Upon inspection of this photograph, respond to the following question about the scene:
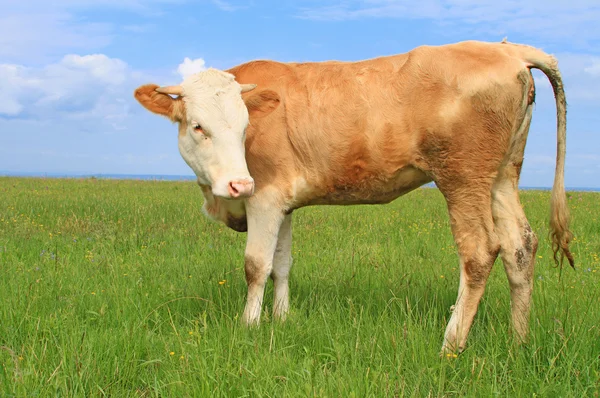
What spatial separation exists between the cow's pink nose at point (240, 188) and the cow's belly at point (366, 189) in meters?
0.74

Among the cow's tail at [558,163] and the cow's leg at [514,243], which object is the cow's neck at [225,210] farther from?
the cow's tail at [558,163]

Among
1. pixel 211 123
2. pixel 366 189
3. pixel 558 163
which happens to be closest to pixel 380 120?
pixel 366 189

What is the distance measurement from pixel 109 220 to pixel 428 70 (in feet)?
24.5

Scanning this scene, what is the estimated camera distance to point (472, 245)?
4.60 metres

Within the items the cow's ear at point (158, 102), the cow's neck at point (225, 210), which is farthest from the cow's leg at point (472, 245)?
the cow's ear at point (158, 102)

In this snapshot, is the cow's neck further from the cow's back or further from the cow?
the cow's back

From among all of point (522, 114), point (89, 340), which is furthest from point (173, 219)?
point (522, 114)

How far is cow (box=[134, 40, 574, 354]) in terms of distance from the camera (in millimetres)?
4566

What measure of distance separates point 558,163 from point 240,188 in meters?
2.91

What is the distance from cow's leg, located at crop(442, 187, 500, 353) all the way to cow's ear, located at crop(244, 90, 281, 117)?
1.76m

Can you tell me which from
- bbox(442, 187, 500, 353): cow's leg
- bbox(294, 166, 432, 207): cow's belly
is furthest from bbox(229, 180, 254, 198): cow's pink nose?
bbox(442, 187, 500, 353): cow's leg

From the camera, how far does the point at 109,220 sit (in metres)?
10.3

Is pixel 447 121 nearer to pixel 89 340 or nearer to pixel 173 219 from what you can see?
pixel 89 340

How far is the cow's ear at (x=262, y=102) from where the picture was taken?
487cm
